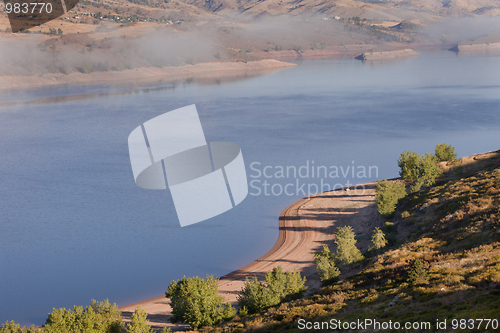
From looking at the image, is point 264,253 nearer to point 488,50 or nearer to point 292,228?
point 292,228

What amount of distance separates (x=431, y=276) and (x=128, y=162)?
37.0m

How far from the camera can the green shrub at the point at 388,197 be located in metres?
29.4

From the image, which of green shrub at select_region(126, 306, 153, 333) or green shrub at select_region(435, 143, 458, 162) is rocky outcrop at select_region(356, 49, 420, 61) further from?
green shrub at select_region(126, 306, 153, 333)

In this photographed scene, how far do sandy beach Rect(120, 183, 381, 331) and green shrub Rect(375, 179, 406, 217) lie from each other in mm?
1176

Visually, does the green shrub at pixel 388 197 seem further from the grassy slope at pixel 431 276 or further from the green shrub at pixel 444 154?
the green shrub at pixel 444 154

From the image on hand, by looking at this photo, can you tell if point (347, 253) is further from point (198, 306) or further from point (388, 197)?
point (198, 306)

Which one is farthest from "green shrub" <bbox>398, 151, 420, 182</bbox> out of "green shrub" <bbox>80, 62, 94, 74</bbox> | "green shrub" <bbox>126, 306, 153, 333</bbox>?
"green shrub" <bbox>80, 62, 94, 74</bbox>

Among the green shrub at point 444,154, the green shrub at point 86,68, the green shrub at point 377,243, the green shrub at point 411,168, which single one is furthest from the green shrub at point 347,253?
the green shrub at point 86,68

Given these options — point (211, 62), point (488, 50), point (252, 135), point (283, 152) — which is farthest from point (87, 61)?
point (488, 50)

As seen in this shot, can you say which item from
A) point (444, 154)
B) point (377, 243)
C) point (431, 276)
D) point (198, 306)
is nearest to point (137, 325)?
point (198, 306)

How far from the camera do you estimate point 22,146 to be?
5494cm

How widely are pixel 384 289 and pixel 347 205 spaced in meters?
16.9

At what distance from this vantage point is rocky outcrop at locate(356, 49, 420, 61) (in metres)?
162

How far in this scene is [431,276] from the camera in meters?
17.0
